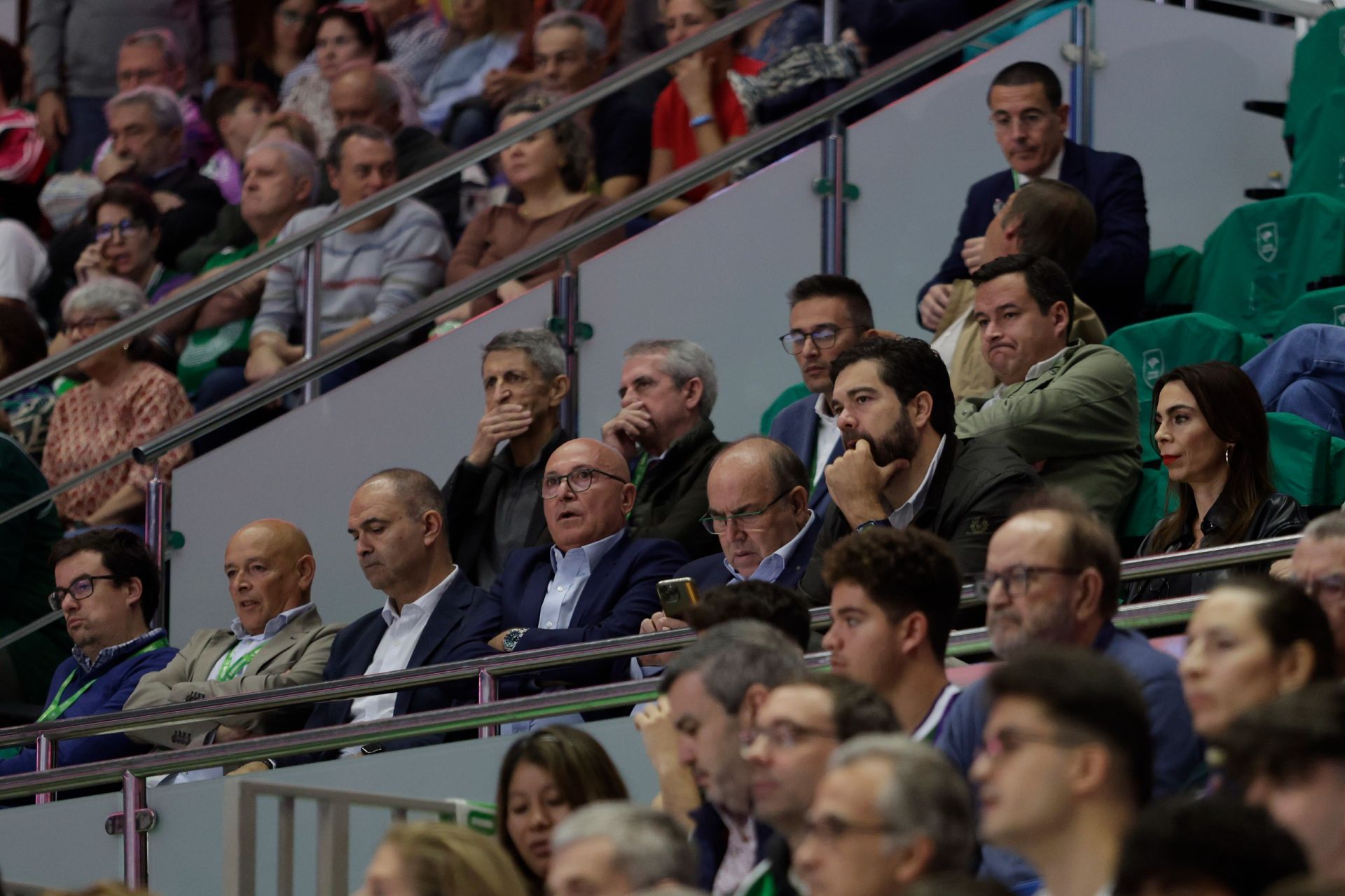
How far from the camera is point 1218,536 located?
15.3ft

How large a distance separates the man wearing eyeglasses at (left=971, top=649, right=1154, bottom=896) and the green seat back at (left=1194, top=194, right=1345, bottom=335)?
400 cm

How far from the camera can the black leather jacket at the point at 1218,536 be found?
455 cm

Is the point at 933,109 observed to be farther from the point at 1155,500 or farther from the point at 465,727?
the point at 465,727

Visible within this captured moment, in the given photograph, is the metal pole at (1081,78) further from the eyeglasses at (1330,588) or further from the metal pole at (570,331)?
the eyeglasses at (1330,588)

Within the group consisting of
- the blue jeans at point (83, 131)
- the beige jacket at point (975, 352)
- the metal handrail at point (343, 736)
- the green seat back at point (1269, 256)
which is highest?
the blue jeans at point (83, 131)

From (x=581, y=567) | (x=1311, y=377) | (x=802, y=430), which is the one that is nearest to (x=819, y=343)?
(x=802, y=430)

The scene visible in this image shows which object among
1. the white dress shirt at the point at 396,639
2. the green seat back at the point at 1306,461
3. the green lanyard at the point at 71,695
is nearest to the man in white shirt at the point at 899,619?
the green seat back at the point at 1306,461

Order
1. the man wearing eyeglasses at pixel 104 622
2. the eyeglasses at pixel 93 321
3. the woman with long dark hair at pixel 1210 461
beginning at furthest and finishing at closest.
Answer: the eyeglasses at pixel 93 321, the man wearing eyeglasses at pixel 104 622, the woman with long dark hair at pixel 1210 461

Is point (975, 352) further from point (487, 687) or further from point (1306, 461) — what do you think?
point (487, 687)

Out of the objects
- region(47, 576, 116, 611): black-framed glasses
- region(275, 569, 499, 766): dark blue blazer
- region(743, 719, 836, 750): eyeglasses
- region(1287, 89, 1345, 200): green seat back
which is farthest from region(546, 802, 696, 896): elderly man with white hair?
region(1287, 89, 1345, 200): green seat back

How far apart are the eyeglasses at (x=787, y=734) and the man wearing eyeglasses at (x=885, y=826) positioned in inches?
15.8

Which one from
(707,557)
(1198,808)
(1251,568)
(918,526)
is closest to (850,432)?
(918,526)

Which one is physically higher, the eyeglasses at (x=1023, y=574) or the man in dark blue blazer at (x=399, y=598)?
the man in dark blue blazer at (x=399, y=598)

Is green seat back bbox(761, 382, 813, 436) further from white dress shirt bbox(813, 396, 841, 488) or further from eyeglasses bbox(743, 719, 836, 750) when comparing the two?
eyeglasses bbox(743, 719, 836, 750)
